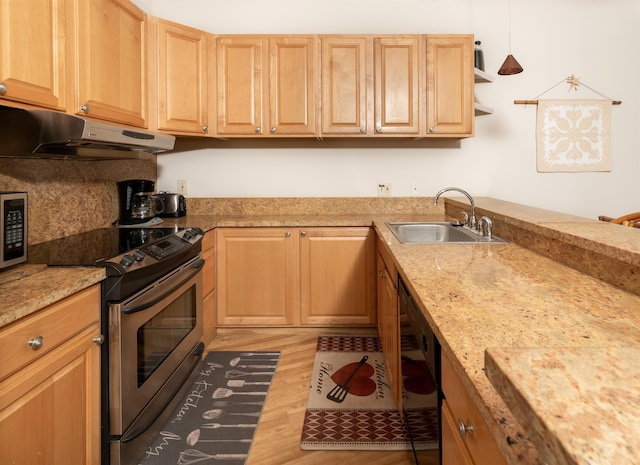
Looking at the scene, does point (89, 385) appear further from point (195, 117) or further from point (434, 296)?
point (195, 117)

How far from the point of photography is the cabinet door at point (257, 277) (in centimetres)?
Result: 292

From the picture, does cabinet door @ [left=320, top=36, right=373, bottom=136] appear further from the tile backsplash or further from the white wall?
the tile backsplash

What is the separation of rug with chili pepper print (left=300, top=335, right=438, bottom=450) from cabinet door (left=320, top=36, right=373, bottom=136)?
154cm

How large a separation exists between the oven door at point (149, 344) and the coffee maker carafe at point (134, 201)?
1.95ft

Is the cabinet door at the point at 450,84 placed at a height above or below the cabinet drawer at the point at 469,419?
above

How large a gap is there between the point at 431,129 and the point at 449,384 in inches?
92.5

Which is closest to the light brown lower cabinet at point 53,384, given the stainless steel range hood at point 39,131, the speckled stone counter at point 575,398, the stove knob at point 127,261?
the stove knob at point 127,261

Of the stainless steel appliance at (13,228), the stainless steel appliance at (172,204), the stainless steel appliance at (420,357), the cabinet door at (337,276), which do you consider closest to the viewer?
the stainless steel appliance at (420,357)

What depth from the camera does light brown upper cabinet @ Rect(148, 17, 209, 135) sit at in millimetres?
2672

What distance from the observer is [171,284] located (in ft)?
6.56

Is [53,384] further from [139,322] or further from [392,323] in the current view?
[392,323]

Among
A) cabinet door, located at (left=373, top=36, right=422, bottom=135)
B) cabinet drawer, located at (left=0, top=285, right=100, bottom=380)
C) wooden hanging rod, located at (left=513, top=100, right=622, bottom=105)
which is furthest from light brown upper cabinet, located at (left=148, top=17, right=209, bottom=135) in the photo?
wooden hanging rod, located at (left=513, top=100, right=622, bottom=105)

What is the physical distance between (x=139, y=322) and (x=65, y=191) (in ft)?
3.30

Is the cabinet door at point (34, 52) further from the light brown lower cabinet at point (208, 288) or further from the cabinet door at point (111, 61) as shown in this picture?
the light brown lower cabinet at point (208, 288)
